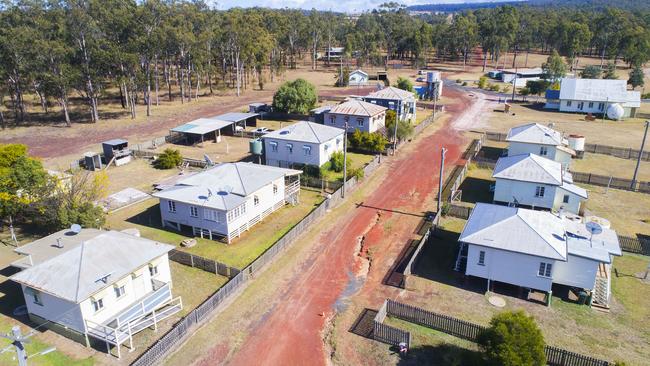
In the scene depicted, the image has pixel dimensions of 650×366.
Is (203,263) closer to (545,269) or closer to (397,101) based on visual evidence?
(545,269)

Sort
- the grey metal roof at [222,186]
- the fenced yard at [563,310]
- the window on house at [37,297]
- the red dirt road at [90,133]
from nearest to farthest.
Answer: the fenced yard at [563,310] < the window on house at [37,297] < the grey metal roof at [222,186] < the red dirt road at [90,133]

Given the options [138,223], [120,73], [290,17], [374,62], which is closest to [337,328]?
[138,223]

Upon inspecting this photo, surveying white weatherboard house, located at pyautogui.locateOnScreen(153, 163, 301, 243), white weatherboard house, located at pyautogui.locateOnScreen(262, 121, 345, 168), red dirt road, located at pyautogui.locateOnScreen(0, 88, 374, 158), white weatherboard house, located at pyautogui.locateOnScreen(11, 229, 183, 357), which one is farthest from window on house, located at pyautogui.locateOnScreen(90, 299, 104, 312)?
red dirt road, located at pyautogui.locateOnScreen(0, 88, 374, 158)

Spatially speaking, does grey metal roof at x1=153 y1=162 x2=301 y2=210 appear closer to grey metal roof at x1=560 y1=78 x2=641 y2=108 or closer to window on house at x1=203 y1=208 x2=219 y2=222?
window on house at x1=203 y1=208 x2=219 y2=222

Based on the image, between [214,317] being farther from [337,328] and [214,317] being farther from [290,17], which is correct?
[290,17]

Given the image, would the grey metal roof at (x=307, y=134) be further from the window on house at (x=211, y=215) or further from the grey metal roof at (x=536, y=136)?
the grey metal roof at (x=536, y=136)

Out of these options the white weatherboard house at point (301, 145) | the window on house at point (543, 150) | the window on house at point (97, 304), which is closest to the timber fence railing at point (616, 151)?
the window on house at point (543, 150)
